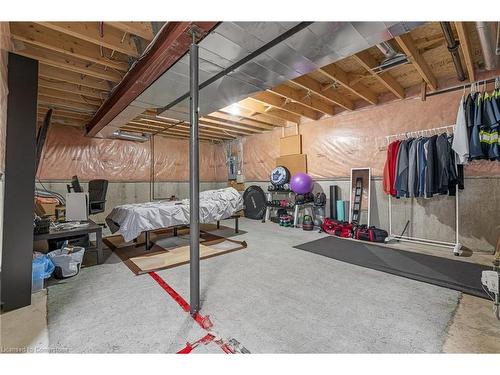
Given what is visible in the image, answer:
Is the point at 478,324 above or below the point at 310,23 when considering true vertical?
below

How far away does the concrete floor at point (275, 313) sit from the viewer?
1.48 meters

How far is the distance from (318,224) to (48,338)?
4.98 metres

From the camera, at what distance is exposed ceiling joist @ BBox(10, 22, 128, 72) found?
231 centimetres

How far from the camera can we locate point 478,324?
1.67 metres

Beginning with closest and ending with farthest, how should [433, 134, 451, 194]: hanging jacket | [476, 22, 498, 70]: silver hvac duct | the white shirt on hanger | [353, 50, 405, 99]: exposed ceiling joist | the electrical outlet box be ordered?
the electrical outlet box → [476, 22, 498, 70]: silver hvac duct → [353, 50, 405, 99]: exposed ceiling joist → the white shirt on hanger → [433, 134, 451, 194]: hanging jacket

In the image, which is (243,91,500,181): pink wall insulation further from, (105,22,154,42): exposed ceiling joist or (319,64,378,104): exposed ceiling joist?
(105,22,154,42): exposed ceiling joist

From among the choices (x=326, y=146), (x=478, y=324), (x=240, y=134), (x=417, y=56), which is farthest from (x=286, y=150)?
(x=478, y=324)

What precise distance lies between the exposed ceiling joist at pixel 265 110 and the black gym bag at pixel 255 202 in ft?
7.23

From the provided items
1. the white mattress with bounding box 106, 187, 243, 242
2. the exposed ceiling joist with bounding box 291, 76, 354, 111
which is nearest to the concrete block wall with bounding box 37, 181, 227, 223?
the white mattress with bounding box 106, 187, 243, 242

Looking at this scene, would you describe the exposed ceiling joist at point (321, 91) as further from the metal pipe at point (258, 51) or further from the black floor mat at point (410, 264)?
the black floor mat at point (410, 264)

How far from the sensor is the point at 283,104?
4.83 metres

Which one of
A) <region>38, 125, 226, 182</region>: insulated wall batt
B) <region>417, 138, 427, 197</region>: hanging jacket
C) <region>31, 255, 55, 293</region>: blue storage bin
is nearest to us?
<region>31, 255, 55, 293</region>: blue storage bin

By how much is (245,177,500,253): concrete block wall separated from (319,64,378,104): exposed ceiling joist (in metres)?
1.66
